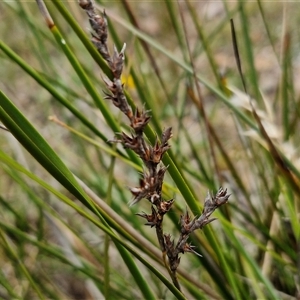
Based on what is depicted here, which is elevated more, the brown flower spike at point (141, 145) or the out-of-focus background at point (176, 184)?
the out-of-focus background at point (176, 184)

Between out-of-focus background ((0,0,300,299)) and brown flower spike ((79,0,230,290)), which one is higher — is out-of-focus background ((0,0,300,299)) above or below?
above

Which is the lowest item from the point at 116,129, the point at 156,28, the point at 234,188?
the point at 116,129

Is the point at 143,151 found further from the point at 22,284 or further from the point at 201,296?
the point at 22,284

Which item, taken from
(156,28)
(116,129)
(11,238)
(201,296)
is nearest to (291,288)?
(201,296)

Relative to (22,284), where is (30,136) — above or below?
below

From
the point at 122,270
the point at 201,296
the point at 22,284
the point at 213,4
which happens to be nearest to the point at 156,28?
the point at 213,4

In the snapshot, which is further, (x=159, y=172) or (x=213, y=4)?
(x=213, y=4)

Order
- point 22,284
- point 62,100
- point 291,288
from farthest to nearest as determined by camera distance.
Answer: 1. point 22,284
2. point 291,288
3. point 62,100

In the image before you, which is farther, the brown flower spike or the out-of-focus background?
the out-of-focus background

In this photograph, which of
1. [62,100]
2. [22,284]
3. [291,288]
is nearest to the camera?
[62,100]

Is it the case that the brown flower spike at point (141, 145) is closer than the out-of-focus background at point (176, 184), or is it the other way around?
the brown flower spike at point (141, 145)
